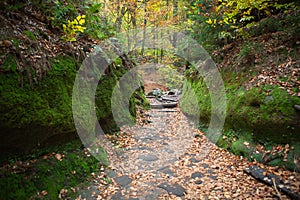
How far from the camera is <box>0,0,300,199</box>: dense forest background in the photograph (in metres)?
2.94

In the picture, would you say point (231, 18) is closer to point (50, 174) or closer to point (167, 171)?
point (167, 171)

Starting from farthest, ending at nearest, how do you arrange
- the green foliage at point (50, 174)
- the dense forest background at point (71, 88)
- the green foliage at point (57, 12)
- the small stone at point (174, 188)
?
the green foliage at point (57, 12) → the small stone at point (174, 188) → the dense forest background at point (71, 88) → the green foliage at point (50, 174)

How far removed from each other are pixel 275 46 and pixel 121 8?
478 inches

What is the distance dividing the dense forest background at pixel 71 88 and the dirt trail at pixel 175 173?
396mm

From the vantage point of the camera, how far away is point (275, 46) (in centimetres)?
553

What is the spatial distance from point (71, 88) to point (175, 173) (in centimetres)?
286

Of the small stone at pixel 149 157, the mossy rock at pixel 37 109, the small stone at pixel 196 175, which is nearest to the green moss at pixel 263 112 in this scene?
the small stone at pixel 196 175

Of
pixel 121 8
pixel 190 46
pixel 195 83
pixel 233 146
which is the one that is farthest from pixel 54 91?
pixel 121 8

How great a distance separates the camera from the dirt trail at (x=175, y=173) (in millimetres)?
3318

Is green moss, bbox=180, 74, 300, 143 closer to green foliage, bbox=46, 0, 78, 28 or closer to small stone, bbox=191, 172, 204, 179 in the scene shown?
small stone, bbox=191, 172, 204, 179

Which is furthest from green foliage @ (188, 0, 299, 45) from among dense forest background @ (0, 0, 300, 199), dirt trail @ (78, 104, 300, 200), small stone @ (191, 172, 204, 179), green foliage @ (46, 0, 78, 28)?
small stone @ (191, 172, 204, 179)

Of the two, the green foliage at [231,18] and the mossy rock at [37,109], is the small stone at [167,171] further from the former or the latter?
the green foliage at [231,18]

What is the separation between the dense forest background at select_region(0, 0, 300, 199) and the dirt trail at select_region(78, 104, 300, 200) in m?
0.40

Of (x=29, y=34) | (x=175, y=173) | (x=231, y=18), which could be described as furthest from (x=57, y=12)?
(x=231, y=18)
